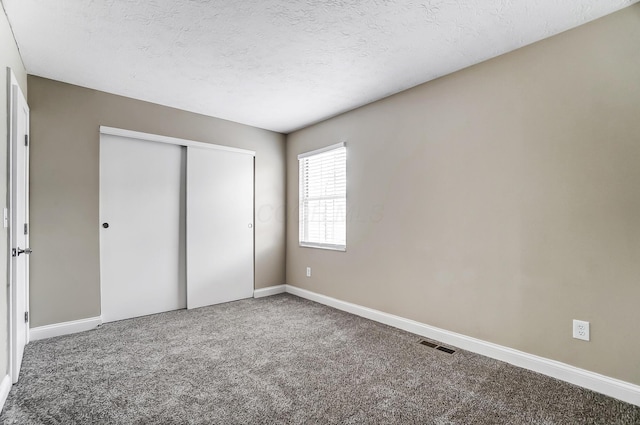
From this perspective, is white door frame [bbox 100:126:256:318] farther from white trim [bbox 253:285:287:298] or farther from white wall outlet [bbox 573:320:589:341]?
white wall outlet [bbox 573:320:589:341]

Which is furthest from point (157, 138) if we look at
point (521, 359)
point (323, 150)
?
point (521, 359)

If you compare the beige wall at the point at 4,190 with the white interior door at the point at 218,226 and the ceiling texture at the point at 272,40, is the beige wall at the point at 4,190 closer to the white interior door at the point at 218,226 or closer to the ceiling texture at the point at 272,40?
the ceiling texture at the point at 272,40

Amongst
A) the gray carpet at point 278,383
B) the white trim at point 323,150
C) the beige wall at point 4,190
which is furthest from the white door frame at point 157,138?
the gray carpet at point 278,383

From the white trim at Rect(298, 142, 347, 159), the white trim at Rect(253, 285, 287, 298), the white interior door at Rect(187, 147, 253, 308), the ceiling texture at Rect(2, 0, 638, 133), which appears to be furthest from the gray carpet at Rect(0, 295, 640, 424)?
the ceiling texture at Rect(2, 0, 638, 133)

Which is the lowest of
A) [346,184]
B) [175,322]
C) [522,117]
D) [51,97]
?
[175,322]

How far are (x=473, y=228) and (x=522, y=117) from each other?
3.13 ft

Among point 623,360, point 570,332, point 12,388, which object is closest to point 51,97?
point 12,388

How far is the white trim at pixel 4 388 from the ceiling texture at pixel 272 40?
236 centimetres

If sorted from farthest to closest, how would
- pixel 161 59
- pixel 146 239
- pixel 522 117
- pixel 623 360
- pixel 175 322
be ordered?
pixel 146 239 < pixel 175 322 < pixel 161 59 < pixel 522 117 < pixel 623 360

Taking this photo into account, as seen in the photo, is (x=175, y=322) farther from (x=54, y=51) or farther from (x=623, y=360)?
(x=623, y=360)

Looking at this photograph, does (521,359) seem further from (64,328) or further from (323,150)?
(64,328)

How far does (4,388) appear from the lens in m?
1.90

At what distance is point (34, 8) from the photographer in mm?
2020

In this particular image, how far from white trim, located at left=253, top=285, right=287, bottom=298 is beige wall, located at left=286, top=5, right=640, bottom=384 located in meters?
1.62
